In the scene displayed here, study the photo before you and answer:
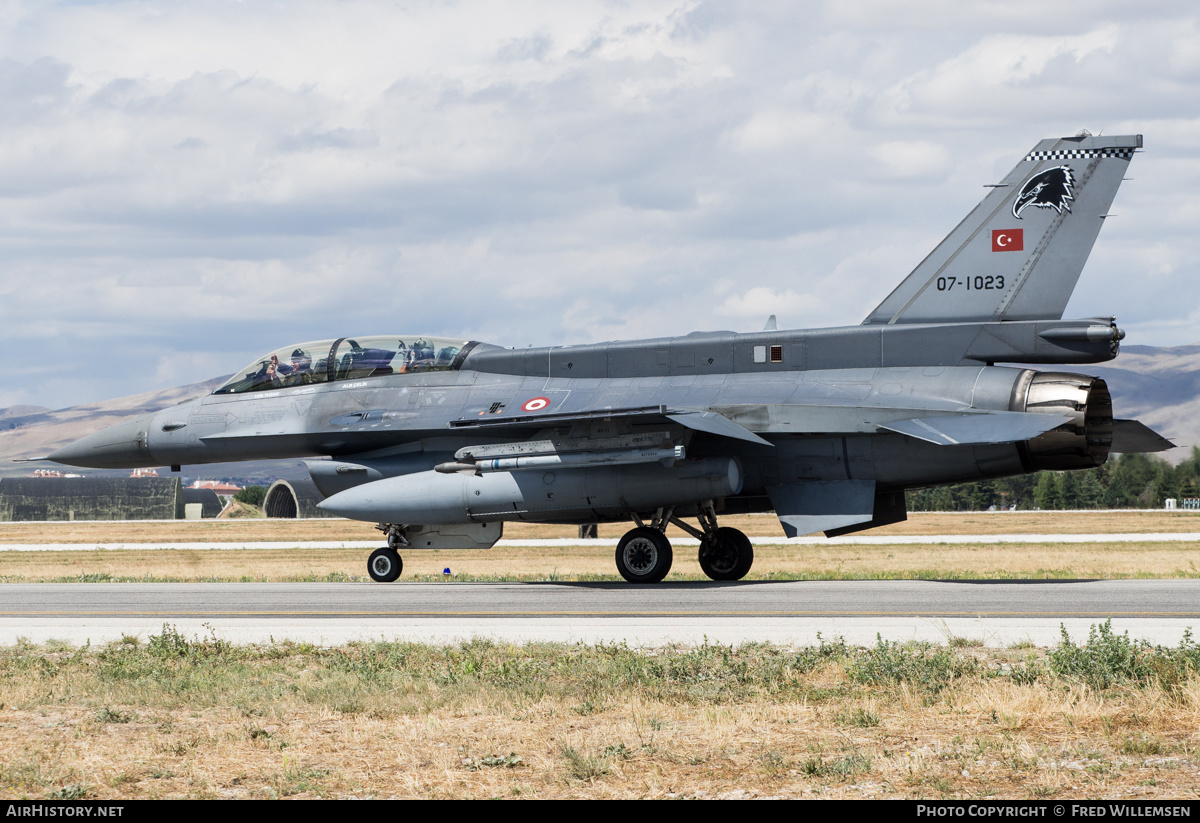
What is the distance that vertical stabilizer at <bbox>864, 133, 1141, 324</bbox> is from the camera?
712 inches

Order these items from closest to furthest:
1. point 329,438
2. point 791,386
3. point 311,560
Answer: point 791,386, point 329,438, point 311,560

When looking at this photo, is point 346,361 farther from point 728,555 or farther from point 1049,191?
point 1049,191

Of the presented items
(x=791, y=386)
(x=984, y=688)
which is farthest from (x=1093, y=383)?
(x=984, y=688)

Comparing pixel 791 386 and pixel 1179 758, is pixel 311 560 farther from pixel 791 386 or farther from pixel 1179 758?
pixel 1179 758

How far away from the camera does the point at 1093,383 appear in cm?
1756

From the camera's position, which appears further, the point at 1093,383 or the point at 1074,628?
the point at 1093,383

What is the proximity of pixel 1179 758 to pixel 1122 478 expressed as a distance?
13866 cm

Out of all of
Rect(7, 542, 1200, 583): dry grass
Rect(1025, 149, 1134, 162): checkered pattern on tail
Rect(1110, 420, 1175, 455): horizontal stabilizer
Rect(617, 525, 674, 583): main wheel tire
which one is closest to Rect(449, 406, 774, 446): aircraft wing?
Rect(617, 525, 674, 583): main wheel tire

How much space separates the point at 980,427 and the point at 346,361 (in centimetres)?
1083

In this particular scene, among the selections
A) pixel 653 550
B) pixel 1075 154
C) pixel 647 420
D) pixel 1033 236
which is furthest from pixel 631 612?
pixel 1075 154

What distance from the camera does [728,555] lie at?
20.5 metres

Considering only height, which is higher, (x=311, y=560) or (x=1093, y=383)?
(x=1093, y=383)

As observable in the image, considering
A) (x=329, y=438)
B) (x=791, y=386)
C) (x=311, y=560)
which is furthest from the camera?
(x=311, y=560)

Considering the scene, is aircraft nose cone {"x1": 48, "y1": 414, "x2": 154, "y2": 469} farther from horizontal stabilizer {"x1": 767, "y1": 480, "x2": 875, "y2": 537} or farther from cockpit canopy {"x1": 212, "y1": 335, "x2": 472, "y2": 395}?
horizontal stabilizer {"x1": 767, "y1": 480, "x2": 875, "y2": 537}
